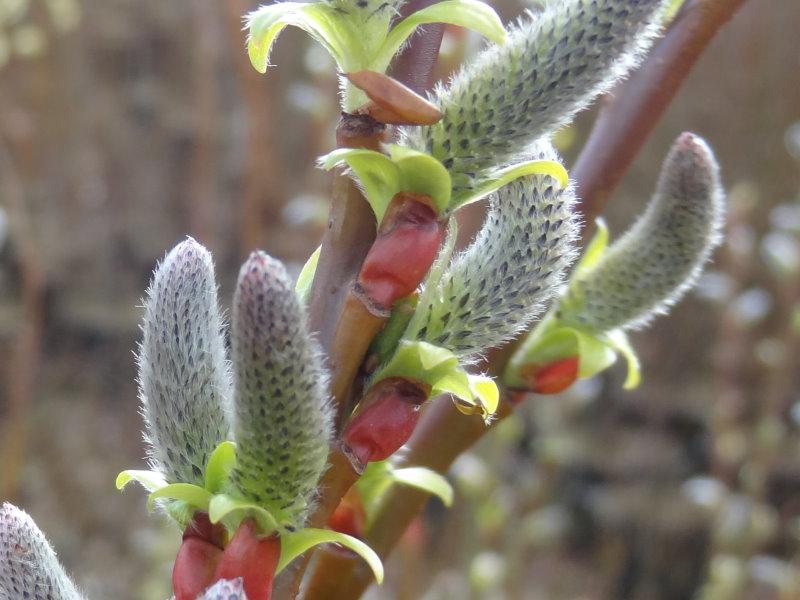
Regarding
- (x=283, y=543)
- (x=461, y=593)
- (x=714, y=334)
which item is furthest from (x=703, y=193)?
(x=714, y=334)

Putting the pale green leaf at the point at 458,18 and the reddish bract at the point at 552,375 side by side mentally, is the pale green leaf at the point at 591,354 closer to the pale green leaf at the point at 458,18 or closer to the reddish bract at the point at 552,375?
the reddish bract at the point at 552,375

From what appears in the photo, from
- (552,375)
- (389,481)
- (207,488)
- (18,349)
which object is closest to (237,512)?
(207,488)

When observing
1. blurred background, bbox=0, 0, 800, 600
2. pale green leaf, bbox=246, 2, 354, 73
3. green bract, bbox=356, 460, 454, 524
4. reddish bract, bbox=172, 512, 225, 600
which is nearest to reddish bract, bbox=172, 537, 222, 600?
reddish bract, bbox=172, 512, 225, 600

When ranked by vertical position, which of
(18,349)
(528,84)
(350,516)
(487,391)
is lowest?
(18,349)

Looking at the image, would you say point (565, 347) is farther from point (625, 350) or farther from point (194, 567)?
point (194, 567)

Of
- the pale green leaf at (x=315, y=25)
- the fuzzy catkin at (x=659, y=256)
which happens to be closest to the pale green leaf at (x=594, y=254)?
the fuzzy catkin at (x=659, y=256)

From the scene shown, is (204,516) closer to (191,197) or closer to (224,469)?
(224,469)
